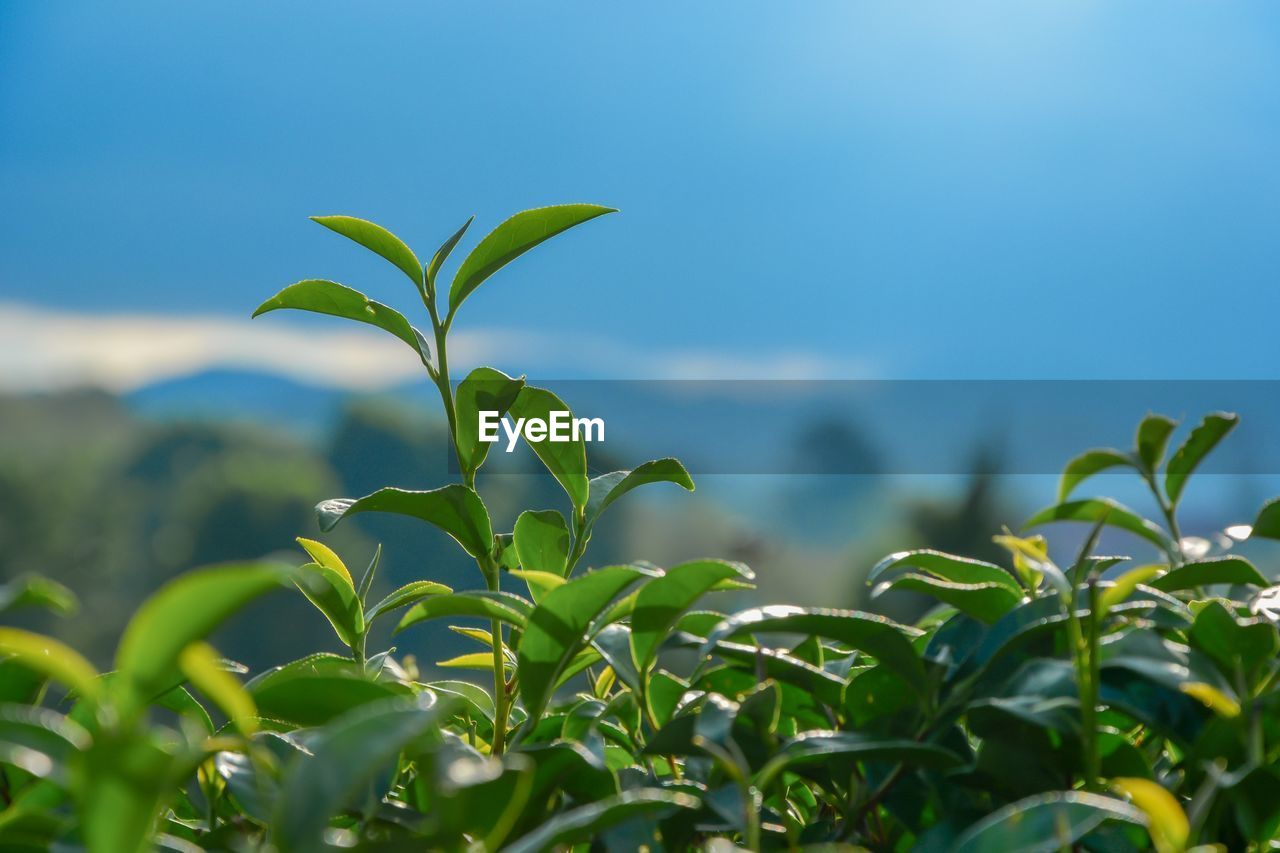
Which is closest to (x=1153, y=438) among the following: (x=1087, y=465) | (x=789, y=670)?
(x=1087, y=465)

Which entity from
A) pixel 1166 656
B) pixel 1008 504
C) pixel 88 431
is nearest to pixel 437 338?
pixel 1166 656

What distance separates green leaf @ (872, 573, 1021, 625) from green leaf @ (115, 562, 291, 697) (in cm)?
17

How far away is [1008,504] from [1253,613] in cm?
1365

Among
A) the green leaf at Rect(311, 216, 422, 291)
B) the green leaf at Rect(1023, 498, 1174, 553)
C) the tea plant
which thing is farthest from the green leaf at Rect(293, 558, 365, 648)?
the green leaf at Rect(1023, 498, 1174, 553)

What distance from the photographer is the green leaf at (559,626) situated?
10.7 inches

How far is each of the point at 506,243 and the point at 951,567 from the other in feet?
0.60

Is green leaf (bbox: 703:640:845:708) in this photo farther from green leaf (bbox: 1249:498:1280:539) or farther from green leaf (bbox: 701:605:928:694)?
green leaf (bbox: 1249:498:1280:539)

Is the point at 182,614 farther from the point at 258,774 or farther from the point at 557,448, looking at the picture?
the point at 557,448

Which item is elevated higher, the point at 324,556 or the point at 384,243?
the point at 384,243

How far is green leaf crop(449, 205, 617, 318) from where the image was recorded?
1.22ft

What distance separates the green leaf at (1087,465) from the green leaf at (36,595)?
257mm

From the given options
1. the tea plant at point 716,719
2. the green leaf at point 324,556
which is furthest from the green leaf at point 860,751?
the green leaf at point 324,556

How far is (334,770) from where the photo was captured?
0.56 ft

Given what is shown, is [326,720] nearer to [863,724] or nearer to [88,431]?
[863,724]
